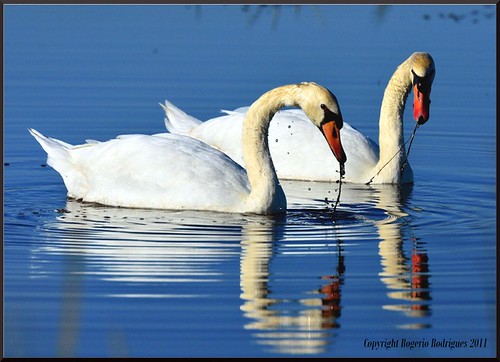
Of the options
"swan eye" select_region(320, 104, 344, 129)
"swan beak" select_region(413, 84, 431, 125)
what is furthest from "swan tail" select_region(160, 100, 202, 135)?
"swan eye" select_region(320, 104, 344, 129)

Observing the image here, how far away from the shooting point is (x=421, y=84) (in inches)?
606

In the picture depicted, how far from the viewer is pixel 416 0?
44.2 ft

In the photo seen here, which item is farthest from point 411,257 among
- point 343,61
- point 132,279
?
point 343,61

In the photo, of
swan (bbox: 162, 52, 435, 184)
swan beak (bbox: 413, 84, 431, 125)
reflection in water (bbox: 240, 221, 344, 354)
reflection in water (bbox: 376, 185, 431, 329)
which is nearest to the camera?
reflection in water (bbox: 240, 221, 344, 354)

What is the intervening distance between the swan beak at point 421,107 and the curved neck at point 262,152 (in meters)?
2.08

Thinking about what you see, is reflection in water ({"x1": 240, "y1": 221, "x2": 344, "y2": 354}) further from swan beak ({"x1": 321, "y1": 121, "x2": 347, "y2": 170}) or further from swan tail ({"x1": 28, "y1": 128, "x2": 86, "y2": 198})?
swan tail ({"x1": 28, "y1": 128, "x2": 86, "y2": 198})

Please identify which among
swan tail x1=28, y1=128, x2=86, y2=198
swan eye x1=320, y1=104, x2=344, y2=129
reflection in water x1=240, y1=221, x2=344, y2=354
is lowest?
reflection in water x1=240, y1=221, x2=344, y2=354

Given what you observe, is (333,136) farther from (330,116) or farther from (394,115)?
(394,115)

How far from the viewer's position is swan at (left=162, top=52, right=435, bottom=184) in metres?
16.0

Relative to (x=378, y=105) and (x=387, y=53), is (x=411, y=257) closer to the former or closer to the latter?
(x=378, y=105)

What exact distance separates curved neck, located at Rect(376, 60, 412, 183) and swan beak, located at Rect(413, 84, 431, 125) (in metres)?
1.10

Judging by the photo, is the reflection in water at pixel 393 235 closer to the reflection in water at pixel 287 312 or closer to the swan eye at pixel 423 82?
the reflection in water at pixel 287 312

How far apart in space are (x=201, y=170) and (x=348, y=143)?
3.40 m

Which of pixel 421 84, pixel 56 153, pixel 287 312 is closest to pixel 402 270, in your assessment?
pixel 287 312
